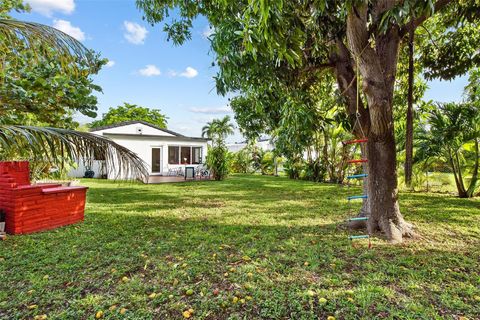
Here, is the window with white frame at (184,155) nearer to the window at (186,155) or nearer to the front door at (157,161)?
the window at (186,155)

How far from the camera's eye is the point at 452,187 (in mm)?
11383

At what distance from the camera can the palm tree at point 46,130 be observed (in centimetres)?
338

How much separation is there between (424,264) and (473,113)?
740cm

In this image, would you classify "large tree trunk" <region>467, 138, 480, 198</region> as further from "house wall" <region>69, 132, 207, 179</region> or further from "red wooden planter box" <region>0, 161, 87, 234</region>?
"house wall" <region>69, 132, 207, 179</region>

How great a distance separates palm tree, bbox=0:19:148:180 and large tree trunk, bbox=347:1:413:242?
421 cm

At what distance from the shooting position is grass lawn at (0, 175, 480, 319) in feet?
8.98

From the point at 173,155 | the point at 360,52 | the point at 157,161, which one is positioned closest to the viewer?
the point at 360,52

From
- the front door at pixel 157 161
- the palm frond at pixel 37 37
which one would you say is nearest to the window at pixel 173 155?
the front door at pixel 157 161

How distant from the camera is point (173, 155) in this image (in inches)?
826

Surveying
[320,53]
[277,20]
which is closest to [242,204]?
[320,53]

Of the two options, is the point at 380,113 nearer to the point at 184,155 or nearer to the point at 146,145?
the point at 146,145

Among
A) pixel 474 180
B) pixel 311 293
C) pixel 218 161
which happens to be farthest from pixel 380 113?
pixel 218 161

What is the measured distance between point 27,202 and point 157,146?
14.7 m

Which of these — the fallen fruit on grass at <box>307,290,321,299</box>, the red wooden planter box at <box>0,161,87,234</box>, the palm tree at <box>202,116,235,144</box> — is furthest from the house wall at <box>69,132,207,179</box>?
the fallen fruit on grass at <box>307,290,321,299</box>
